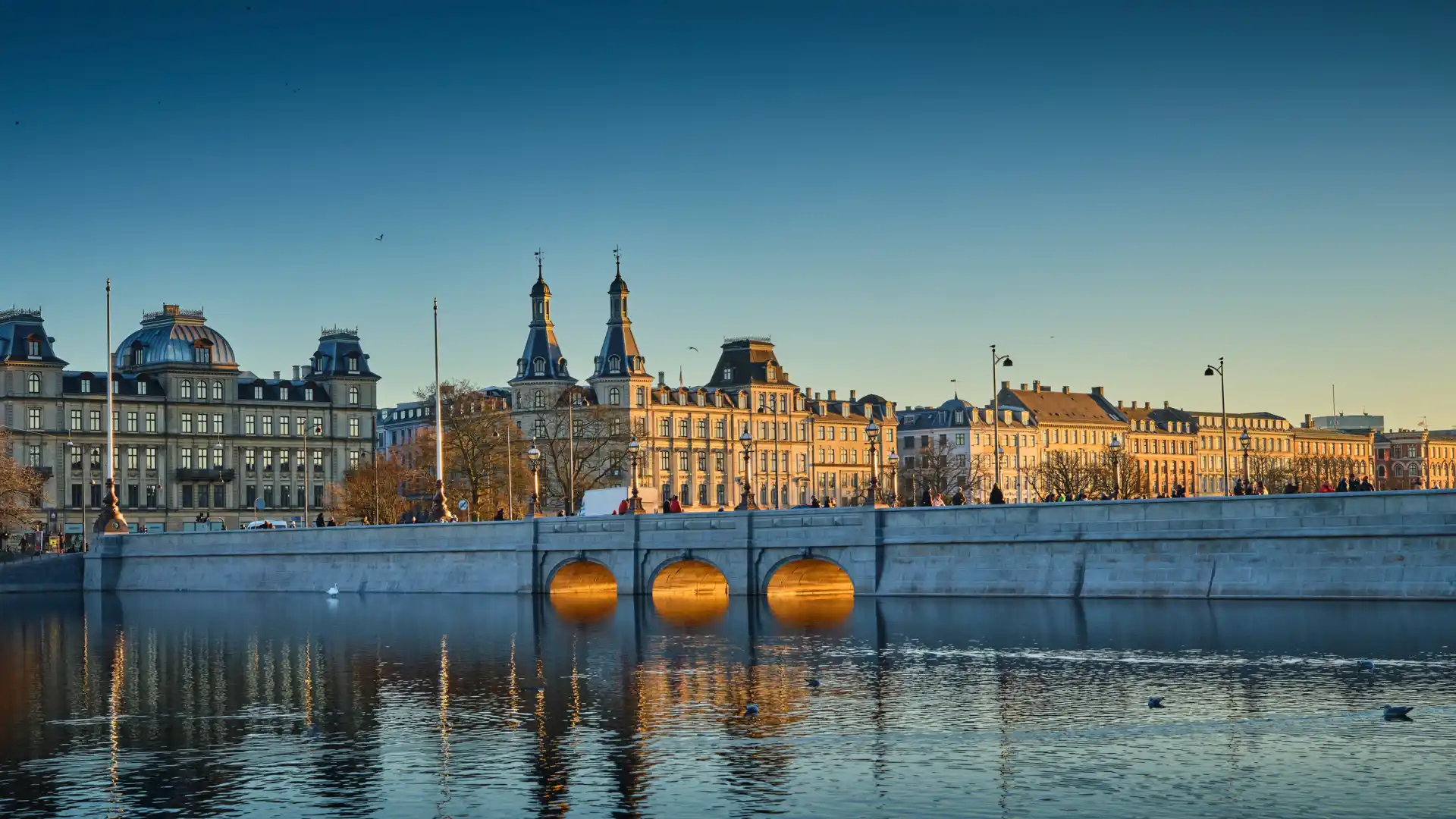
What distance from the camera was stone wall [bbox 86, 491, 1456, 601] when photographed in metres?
52.7

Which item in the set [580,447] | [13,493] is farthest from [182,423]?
[13,493]

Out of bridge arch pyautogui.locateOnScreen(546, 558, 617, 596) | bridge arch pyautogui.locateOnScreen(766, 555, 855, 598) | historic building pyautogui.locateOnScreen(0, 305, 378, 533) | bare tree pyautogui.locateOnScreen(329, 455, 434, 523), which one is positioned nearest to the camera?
bridge arch pyautogui.locateOnScreen(766, 555, 855, 598)

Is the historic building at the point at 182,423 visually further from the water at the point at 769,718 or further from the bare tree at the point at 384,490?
the water at the point at 769,718

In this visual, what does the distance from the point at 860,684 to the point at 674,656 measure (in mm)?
8263

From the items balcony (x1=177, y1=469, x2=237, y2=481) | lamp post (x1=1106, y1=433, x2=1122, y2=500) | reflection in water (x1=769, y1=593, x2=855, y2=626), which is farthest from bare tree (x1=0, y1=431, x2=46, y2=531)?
lamp post (x1=1106, y1=433, x2=1122, y2=500)

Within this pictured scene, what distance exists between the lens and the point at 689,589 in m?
73.9

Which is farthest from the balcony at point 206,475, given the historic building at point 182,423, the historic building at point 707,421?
the historic building at point 707,421

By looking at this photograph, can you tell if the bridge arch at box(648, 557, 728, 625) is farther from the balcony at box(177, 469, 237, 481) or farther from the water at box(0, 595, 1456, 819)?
the balcony at box(177, 469, 237, 481)

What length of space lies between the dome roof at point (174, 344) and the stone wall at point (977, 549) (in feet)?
212

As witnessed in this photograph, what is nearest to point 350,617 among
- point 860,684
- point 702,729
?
point 860,684

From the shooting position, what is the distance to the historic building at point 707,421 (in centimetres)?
16200

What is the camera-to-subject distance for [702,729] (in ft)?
106

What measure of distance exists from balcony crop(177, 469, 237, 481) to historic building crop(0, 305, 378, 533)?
0.08 meters

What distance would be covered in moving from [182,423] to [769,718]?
119 metres
